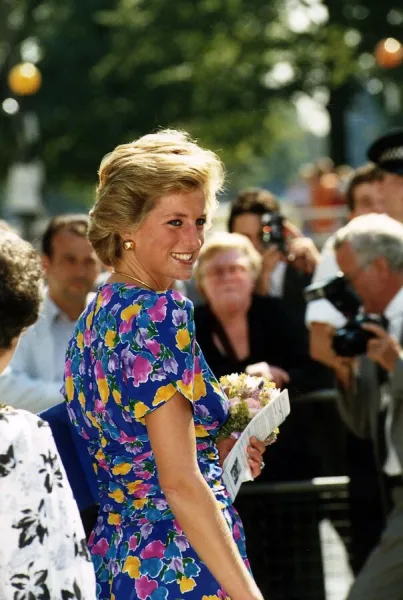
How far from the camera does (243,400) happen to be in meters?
3.69

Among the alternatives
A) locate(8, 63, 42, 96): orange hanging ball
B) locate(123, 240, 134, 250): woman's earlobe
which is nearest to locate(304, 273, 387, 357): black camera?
locate(123, 240, 134, 250): woman's earlobe

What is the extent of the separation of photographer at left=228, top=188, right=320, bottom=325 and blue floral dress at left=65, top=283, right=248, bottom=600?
3841 millimetres

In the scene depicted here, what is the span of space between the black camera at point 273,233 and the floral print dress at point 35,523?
4.80m

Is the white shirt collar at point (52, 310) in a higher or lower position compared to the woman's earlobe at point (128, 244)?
higher

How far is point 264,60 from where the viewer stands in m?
25.7

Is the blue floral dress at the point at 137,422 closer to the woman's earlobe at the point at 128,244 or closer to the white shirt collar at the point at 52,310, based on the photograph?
the woman's earlobe at the point at 128,244

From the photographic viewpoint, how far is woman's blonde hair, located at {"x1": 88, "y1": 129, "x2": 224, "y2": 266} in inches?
135

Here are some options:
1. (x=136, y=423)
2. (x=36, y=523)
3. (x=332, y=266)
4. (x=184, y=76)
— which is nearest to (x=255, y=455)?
(x=136, y=423)

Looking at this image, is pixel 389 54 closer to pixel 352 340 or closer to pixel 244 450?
pixel 352 340

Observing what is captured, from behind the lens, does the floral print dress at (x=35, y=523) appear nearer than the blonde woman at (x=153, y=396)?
Yes

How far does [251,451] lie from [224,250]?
2.94 meters

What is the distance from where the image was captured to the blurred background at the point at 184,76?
23.4 metres

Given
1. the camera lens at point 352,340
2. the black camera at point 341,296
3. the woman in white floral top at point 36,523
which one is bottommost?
the woman in white floral top at point 36,523

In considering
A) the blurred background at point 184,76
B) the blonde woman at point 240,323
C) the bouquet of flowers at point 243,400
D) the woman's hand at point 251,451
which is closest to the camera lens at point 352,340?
the blonde woman at point 240,323
